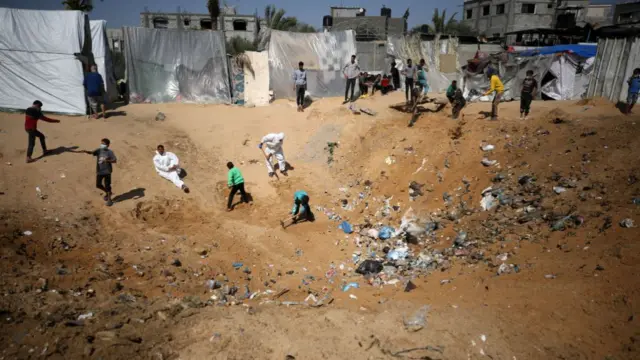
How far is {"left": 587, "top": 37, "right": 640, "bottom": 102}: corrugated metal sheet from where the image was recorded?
972 cm

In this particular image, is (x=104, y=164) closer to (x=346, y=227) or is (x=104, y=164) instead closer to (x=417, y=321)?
(x=346, y=227)

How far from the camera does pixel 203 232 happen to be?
6.54 meters

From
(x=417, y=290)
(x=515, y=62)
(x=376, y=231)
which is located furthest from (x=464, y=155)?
(x=515, y=62)

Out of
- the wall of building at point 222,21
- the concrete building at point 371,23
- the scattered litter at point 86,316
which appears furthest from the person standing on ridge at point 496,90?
the wall of building at point 222,21

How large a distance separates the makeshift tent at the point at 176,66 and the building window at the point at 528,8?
25.4 meters

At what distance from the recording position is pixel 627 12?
2580 centimetres

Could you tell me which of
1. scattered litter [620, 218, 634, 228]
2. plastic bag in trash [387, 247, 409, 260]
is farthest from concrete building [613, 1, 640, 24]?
plastic bag in trash [387, 247, 409, 260]

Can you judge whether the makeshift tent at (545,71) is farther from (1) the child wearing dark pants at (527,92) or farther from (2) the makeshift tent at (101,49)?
(2) the makeshift tent at (101,49)

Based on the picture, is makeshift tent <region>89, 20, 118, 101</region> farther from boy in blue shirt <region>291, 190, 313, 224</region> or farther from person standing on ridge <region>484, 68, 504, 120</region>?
person standing on ridge <region>484, 68, 504, 120</region>

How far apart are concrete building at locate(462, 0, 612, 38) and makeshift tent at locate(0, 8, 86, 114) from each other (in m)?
25.7

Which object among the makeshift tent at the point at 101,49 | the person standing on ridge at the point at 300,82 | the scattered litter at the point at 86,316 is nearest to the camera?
the scattered litter at the point at 86,316

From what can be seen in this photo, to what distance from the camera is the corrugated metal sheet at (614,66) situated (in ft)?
31.9

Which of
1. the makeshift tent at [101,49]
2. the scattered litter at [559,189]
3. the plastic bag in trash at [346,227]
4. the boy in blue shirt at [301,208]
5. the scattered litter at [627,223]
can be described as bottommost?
the plastic bag in trash at [346,227]

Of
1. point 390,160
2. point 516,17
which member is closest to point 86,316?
point 390,160
